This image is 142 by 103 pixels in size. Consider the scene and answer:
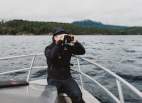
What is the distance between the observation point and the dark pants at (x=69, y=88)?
5.38 m

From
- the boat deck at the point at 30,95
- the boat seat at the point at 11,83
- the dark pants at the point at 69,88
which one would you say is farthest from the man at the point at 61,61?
the boat seat at the point at 11,83

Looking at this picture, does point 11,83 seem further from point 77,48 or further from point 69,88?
point 77,48

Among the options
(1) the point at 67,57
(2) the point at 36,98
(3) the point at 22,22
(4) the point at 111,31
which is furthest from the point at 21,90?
(4) the point at 111,31

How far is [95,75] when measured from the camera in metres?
15.5

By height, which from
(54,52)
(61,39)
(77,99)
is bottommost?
(77,99)

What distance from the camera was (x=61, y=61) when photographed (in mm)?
5652

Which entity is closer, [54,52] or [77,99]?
[77,99]

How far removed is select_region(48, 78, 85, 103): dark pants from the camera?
5.38 meters

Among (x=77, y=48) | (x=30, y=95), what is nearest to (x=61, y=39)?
(x=77, y=48)

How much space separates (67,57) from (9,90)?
1087mm

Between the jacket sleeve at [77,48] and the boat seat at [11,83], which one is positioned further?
the jacket sleeve at [77,48]

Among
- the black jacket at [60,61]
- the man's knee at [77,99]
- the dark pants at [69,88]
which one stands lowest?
the man's knee at [77,99]

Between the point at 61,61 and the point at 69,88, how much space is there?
444mm

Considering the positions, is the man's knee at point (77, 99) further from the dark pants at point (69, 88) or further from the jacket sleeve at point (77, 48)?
the jacket sleeve at point (77, 48)
